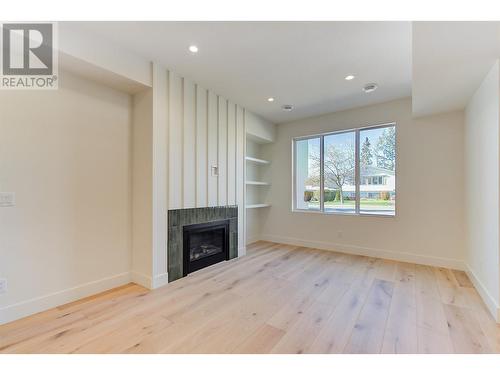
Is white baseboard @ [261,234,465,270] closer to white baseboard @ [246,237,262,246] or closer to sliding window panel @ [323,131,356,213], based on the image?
white baseboard @ [246,237,262,246]

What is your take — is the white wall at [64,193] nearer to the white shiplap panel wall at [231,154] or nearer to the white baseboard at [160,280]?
the white baseboard at [160,280]

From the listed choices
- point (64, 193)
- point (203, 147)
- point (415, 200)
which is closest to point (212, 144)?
point (203, 147)

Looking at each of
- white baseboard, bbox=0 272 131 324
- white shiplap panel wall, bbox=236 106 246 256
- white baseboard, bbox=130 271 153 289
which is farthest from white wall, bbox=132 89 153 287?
white shiplap panel wall, bbox=236 106 246 256

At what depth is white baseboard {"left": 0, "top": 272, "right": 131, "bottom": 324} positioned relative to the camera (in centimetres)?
201

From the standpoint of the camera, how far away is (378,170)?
3975 mm

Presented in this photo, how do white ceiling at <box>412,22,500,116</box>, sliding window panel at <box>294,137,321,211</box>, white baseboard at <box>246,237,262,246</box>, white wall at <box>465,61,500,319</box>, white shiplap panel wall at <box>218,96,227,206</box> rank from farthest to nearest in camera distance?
1. white baseboard at <box>246,237,262,246</box>
2. sliding window panel at <box>294,137,321,211</box>
3. white shiplap panel wall at <box>218,96,227,206</box>
4. white wall at <box>465,61,500,319</box>
5. white ceiling at <box>412,22,500,116</box>

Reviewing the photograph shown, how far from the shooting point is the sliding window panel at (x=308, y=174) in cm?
468

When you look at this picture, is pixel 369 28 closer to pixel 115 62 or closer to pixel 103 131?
pixel 115 62

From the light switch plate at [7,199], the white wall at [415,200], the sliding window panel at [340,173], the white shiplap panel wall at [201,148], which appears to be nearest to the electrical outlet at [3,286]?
the light switch plate at [7,199]

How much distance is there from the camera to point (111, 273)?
2.71 m

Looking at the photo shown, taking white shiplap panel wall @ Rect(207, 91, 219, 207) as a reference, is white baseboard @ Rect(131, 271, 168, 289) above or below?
below

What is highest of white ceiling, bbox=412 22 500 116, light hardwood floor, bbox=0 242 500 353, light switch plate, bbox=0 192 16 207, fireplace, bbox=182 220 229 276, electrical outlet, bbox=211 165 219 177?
white ceiling, bbox=412 22 500 116

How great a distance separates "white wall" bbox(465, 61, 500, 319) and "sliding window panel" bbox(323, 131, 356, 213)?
5.12 ft

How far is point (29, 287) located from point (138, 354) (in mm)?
1426
